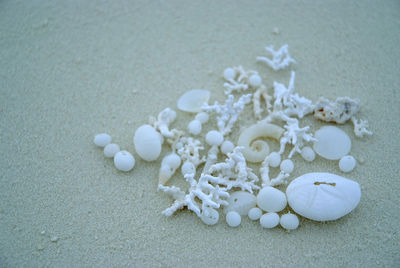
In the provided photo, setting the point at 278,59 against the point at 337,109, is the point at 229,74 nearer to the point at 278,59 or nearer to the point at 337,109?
the point at 278,59

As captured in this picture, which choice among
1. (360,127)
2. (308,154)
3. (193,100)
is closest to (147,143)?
(193,100)

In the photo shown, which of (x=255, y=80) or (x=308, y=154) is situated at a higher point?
(x=255, y=80)

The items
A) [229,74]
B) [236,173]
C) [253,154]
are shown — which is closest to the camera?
[236,173]

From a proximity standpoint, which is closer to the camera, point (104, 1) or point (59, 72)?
point (59, 72)

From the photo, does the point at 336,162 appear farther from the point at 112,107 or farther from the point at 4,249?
the point at 4,249

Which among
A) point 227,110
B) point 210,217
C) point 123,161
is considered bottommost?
point 210,217

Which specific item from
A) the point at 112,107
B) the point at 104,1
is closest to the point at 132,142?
the point at 112,107

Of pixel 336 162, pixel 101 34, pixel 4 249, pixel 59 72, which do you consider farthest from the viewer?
pixel 101 34
